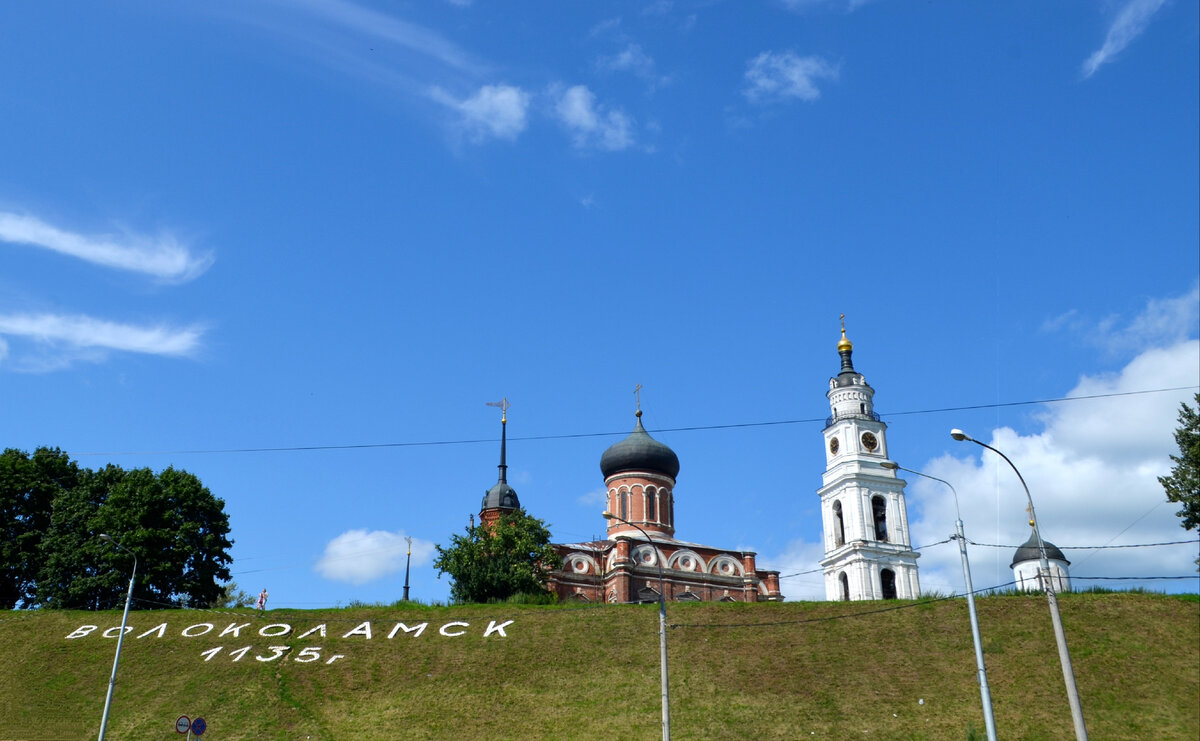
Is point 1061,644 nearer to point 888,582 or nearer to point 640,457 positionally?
point 888,582

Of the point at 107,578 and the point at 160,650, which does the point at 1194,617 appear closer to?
the point at 160,650

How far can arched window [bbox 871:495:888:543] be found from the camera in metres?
70.2

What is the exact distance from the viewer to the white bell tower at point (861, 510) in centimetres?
6838

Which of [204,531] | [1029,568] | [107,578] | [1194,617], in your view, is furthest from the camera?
[1029,568]

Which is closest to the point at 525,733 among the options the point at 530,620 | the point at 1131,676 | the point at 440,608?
the point at 530,620

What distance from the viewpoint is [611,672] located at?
41.3 m

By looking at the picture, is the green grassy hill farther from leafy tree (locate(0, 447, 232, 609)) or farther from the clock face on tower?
the clock face on tower

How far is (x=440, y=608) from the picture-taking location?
5116 cm

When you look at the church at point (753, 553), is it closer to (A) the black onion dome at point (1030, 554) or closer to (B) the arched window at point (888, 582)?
(B) the arched window at point (888, 582)

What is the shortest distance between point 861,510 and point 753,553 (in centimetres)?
903

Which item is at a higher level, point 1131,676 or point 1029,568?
point 1029,568

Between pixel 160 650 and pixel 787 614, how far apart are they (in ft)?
100

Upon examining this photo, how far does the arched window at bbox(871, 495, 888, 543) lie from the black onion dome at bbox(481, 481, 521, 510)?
28.4 meters

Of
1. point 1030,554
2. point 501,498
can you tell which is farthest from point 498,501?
point 1030,554
